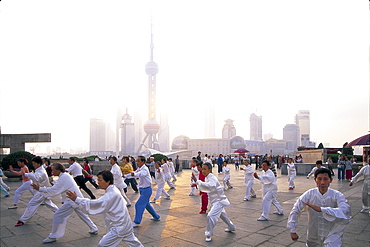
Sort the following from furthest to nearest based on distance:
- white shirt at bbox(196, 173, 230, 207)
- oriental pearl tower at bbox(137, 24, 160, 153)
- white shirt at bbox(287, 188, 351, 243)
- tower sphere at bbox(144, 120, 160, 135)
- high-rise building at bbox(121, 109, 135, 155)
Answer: high-rise building at bbox(121, 109, 135, 155) < oriental pearl tower at bbox(137, 24, 160, 153) < tower sphere at bbox(144, 120, 160, 135) < white shirt at bbox(196, 173, 230, 207) < white shirt at bbox(287, 188, 351, 243)

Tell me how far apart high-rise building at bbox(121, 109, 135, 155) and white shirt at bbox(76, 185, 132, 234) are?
578ft

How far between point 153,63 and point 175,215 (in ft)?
468

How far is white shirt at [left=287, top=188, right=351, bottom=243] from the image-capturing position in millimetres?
3367

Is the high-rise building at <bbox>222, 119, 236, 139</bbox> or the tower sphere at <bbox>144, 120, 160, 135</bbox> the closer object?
the tower sphere at <bbox>144, 120, 160, 135</bbox>

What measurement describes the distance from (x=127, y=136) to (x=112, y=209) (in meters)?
185

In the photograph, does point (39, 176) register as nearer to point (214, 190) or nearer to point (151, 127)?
point (214, 190)

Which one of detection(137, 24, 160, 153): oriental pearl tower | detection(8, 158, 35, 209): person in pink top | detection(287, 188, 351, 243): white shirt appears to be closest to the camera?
detection(287, 188, 351, 243): white shirt

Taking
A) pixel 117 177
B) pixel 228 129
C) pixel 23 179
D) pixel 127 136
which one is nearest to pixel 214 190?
pixel 117 177

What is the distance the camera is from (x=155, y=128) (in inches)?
5531

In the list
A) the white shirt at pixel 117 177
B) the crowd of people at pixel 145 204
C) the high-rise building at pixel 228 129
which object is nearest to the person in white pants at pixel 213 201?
the crowd of people at pixel 145 204

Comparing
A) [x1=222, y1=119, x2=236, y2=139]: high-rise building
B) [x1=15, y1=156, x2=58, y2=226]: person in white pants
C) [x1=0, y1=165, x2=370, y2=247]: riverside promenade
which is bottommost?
[x1=0, y1=165, x2=370, y2=247]: riverside promenade

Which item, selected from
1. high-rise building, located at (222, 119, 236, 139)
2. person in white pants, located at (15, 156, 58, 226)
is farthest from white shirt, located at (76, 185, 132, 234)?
high-rise building, located at (222, 119, 236, 139)

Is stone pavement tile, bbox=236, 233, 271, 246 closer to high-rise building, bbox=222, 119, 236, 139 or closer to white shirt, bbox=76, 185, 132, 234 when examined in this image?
white shirt, bbox=76, 185, 132, 234

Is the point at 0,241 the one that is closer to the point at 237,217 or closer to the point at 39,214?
the point at 39,214
